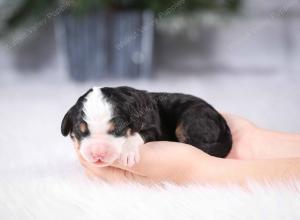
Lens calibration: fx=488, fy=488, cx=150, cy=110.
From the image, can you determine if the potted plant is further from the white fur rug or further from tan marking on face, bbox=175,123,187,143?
tan marking on face, bbox=175,123,187,143

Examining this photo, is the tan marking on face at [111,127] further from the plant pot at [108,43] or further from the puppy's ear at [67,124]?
the plant pot at [108,43]

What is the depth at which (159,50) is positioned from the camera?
338 cm

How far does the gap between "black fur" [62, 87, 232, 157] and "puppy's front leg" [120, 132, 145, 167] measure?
1.0 inches

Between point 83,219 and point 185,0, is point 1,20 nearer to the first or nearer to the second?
point 185,0

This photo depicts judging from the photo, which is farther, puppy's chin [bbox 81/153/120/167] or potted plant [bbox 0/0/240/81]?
potted plant [bbox 0/0/240/81]

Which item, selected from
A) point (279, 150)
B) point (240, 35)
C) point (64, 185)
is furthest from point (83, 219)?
point (240, 35)

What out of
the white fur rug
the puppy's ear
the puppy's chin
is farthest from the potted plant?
the puppy's chin

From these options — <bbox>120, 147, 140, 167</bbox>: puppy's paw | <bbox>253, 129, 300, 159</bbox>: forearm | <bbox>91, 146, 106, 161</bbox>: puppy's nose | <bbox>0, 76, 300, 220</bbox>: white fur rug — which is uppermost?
<bbox>91, 146, 106, 161</bbox>: puppy's nose

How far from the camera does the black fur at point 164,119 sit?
3.72 ft

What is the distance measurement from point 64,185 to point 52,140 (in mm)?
632

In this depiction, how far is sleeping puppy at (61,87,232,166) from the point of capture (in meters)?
1.09

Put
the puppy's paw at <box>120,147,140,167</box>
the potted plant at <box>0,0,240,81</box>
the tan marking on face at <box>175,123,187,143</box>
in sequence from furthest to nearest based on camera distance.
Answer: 1. the potted plant at <box>0,0,240,81</box>
2. the tan marking on face at <box>175,123,187,143</box>
3. the puppy's paw at <box>120,147,140,167</box>

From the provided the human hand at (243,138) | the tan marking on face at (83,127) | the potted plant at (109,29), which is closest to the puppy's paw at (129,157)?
the tan marking on face at (83,127)

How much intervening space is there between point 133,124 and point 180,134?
0.68ft
